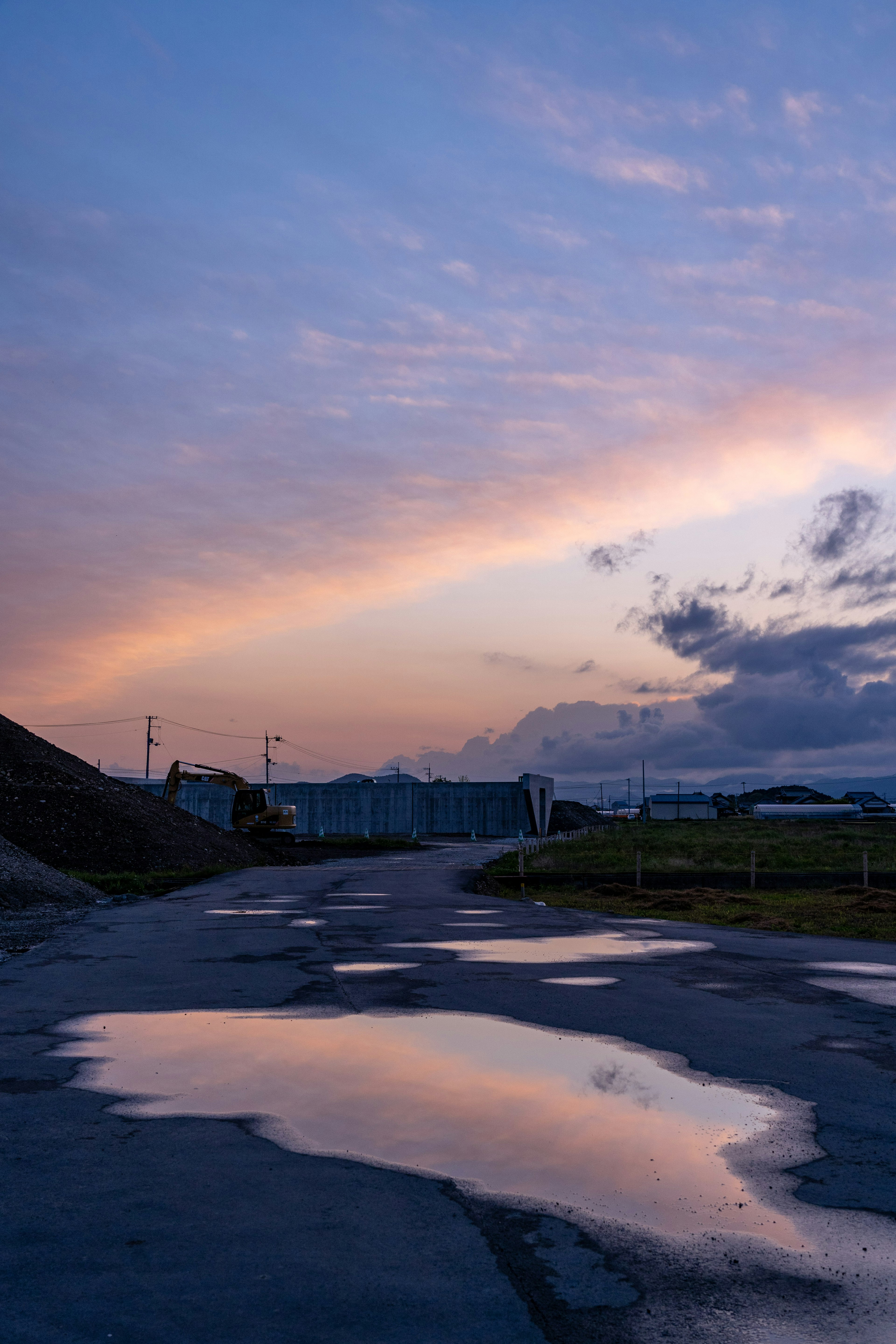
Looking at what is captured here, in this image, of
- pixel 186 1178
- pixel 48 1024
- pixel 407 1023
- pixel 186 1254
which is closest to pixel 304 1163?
pixel 186 1178

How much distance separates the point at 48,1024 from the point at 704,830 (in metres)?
79.6

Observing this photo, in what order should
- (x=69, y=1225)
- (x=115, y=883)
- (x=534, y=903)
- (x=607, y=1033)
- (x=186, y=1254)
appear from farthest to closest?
(x=115, y=883) → (x=534, y=903) → (x=607, y=1033) → (x=69, y=1225) → (x=186, y=1254)

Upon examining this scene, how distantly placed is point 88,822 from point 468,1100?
30555mm

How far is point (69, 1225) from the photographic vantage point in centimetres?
474

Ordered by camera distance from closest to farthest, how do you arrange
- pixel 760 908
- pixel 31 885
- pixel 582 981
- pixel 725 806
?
→ pixel 582 981 → pixel 31 885 → pixel 760 908 → pixel 725 806

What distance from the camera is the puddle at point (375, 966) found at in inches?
494

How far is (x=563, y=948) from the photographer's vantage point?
14.9m

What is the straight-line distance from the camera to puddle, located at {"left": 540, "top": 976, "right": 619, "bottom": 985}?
11.6 m

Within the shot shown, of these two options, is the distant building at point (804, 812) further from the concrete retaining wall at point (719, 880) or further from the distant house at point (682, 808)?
the concrete retaining wall at point (719, 880)

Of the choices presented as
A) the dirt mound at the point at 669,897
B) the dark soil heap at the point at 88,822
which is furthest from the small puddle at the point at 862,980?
the dark soil heap at the point at 88,822

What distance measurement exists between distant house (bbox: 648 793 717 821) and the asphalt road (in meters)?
133

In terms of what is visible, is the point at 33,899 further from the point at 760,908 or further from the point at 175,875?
the point at 760,908

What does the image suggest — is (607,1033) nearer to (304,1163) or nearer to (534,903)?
(304,1163)

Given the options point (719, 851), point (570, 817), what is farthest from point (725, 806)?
point (719, 851)
